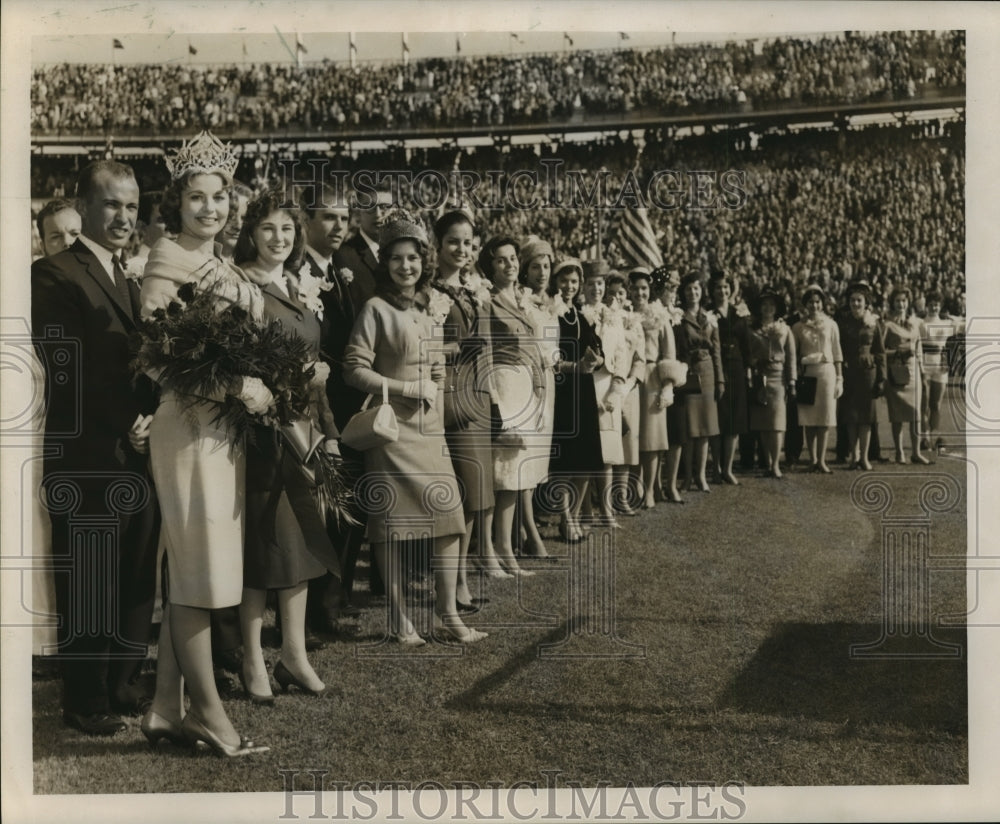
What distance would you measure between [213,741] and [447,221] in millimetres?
2710

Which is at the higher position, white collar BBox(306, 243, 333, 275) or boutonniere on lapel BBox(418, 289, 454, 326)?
white collar BBox(306, 243, 333, 275)

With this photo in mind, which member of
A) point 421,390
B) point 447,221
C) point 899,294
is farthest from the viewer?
point 899,294

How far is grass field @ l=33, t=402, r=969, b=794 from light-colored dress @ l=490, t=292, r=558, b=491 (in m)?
0.36

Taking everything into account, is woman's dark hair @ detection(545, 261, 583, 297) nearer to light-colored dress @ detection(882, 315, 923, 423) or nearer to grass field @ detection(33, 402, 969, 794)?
grass field @ detection(33, 402, 969, 794)

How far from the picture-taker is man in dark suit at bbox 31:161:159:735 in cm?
569

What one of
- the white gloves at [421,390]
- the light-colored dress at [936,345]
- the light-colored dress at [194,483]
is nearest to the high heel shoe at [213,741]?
the light-colored dress at [194,483]

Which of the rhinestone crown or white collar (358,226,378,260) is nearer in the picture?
the rhinestone crown

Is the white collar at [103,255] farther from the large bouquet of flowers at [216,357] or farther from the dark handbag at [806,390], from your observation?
the dark handbag at [806,390]

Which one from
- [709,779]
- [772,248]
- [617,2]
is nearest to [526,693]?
[709,779]

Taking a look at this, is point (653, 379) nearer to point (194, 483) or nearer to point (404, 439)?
point (404, 439)

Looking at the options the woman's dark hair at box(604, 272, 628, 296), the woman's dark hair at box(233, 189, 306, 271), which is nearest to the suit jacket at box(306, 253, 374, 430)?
the woman's dark hair at box(233, 189, 306, 271)

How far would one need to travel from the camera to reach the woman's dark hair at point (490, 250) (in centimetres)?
611

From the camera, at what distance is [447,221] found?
6035mm

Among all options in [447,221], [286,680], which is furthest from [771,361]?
[286,680]
